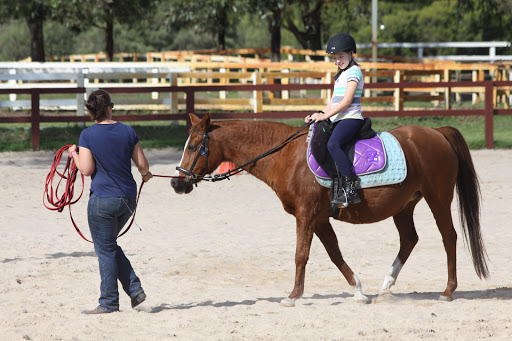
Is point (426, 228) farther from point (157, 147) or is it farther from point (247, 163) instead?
point (157, 147)

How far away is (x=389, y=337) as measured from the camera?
5078 mm

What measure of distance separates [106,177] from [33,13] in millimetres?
22276

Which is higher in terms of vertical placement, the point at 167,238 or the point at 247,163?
the point at 247,163

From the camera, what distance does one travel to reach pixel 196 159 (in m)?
6.04

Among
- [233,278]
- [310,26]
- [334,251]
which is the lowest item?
[233,278]

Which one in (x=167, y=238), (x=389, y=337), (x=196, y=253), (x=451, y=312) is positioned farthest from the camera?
(x=167, y=238)

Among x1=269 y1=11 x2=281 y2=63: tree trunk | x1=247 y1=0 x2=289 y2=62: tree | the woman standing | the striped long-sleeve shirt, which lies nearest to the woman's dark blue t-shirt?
the woman standing

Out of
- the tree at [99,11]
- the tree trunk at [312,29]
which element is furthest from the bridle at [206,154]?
the tree trunk at [312,29]

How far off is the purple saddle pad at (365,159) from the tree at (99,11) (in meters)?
20.3

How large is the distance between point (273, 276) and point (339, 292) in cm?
79

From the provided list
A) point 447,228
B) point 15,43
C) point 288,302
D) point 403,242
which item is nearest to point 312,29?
point 15,43

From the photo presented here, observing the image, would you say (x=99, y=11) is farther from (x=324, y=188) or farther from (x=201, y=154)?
(x=324, y=188)

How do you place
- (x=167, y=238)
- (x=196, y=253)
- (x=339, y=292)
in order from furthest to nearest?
1. (x=167, y=238)
2. (x=196, y=253)
3. (x=339, y=292)

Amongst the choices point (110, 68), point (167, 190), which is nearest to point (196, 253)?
point (167, 190)
